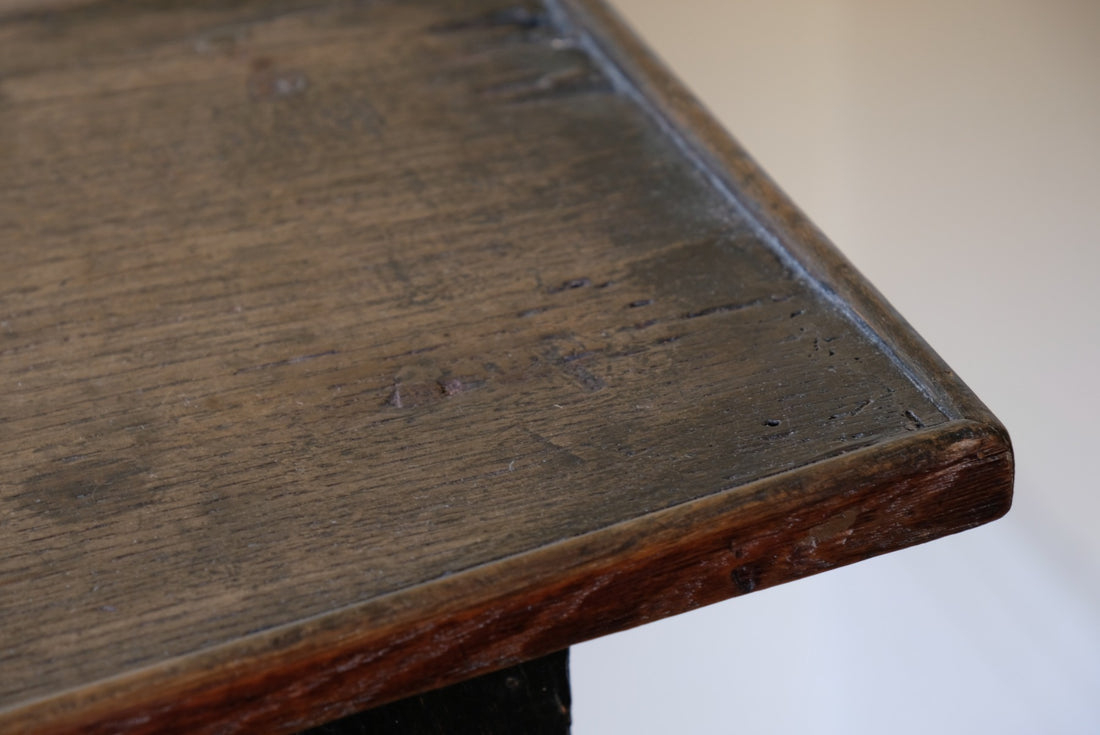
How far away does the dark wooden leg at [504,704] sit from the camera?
42 centimetres

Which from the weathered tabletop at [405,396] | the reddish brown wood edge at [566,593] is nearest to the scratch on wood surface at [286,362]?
the weathered tabletop at [405,396]

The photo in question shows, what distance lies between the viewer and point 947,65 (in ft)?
4.17

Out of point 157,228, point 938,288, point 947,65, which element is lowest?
point 938,288

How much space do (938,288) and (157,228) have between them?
3.04 ft

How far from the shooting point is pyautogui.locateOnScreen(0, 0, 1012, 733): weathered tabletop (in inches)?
12.6

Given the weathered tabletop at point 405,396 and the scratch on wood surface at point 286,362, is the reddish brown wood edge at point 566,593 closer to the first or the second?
the weathered tabletop at point 405,396

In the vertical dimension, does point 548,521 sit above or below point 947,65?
above

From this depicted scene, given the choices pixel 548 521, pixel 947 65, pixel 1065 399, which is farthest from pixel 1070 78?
pixel 548 521

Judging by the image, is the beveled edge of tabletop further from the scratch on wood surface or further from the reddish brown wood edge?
the scratch on wood surface

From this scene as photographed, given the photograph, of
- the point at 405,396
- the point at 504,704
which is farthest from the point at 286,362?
the point at 504,704

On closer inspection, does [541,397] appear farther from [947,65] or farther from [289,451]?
[947,65]

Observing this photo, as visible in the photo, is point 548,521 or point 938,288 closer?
point 548,521

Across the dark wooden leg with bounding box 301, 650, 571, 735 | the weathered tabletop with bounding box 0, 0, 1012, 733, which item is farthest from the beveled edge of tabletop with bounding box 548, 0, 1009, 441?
the dark wooden leg with bounding box 301, 650, 571, 735

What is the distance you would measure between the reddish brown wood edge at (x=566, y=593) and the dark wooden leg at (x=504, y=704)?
0.30ft
